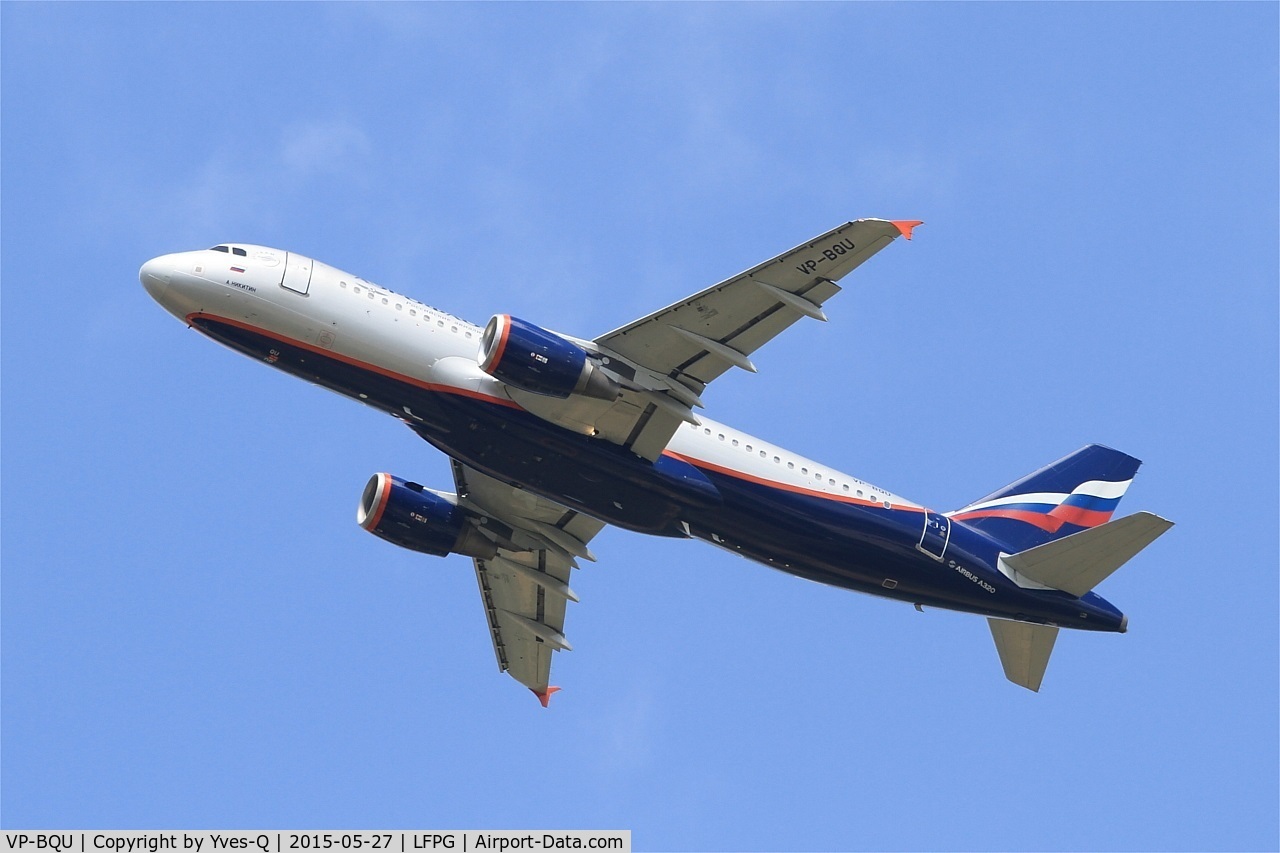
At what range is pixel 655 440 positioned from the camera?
4638cm

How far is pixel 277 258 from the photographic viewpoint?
46.0 metres

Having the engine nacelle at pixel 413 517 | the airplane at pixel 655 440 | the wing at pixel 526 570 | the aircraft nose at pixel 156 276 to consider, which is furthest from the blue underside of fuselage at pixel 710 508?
the engine nacelle at pixel 413 517

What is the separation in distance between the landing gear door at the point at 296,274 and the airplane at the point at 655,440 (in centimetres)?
6

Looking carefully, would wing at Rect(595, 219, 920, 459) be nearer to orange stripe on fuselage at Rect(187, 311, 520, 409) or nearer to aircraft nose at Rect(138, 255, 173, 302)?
orange stripe on fuselage at Rect(187, 311, 520, 409)

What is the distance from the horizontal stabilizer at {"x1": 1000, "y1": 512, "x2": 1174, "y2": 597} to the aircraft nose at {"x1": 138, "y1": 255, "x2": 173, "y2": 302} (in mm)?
26277

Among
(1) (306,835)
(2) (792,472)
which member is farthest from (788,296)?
(1) (306,835)

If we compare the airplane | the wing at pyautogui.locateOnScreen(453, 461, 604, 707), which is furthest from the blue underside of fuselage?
the wing at pyautogui.locateOnScreen(453, 461, 604, 707)

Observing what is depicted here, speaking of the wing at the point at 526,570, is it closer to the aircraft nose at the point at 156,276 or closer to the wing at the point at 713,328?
the wing at the point at 713,328

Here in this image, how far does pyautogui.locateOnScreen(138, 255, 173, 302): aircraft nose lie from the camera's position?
4544 centimetres

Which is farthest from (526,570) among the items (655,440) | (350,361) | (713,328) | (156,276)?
(156,276)

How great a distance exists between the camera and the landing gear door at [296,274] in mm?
45500

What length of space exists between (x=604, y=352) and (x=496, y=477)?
5.18m
